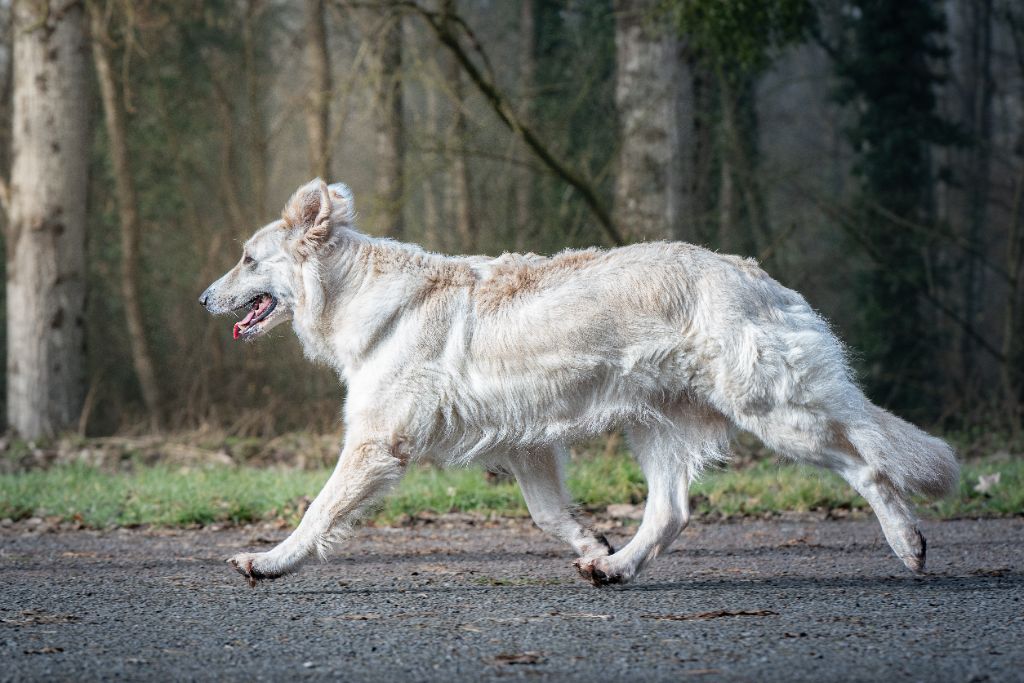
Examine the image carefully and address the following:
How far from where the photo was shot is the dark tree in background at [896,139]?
59.6 ft

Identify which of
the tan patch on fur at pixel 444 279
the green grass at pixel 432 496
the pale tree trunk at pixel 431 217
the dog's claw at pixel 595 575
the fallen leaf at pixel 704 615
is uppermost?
the pale tree trunk at pixel 431 217

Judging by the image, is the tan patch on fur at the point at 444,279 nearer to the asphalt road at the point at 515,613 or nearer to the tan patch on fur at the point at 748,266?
the tan patch on fur at the point at 748,266

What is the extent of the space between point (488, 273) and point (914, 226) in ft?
33.8

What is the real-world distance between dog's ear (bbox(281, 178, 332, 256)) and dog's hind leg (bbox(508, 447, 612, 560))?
5.02 ft

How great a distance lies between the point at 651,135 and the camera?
38.8 feet

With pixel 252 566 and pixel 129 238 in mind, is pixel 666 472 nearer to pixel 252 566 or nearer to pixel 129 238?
pixel 252 566

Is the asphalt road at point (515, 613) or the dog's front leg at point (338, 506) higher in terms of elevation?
the dog's front leg at point (338, 506)

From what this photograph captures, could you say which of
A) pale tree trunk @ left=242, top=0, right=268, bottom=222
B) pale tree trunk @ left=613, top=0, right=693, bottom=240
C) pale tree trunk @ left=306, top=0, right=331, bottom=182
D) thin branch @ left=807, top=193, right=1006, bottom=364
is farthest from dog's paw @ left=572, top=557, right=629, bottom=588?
pale tree trunk @ left=242, top=0, right=268, bottom=222

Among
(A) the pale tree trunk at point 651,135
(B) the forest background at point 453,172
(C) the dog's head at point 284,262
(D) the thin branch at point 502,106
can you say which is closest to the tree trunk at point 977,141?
(B) the forest background at point 453,172

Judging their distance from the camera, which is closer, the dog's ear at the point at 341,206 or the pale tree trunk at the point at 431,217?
the dog's ear at the point at 341,206

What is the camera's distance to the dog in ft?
17.8

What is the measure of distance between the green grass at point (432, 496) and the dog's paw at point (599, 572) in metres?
2.86

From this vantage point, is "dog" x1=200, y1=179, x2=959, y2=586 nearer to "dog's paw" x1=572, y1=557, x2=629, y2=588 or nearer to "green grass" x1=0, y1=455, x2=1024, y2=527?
"dog's paw" x1=572, y1=557, x2=629, y2=588

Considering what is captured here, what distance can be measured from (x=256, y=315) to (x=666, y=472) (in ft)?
7.63
